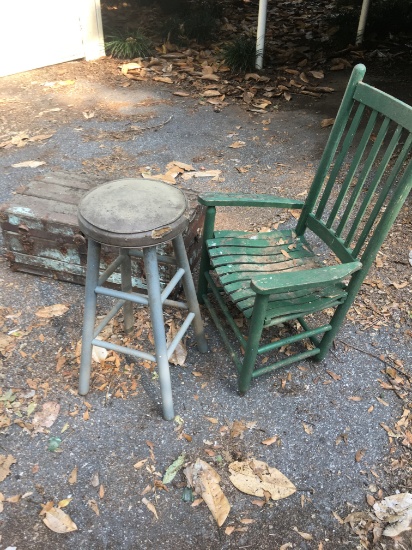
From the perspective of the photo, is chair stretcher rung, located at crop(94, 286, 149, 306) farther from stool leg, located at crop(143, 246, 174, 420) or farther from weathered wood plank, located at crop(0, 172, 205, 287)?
weathered wood plank, located at crop(0, 172, 205, 287)

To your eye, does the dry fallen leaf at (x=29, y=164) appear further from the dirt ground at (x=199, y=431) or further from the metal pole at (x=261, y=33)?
the metal pole at (x=261, y=33)

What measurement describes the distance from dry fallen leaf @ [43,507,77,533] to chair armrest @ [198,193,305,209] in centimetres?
157

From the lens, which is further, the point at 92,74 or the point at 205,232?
the point at 92,74

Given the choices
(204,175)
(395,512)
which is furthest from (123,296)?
(204,175)

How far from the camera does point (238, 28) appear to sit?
24.2ft

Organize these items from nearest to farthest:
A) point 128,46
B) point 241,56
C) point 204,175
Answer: point 204,175, point 241,56, point 128,46

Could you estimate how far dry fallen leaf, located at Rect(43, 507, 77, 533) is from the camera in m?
1.92

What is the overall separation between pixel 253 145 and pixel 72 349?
299 centimetres

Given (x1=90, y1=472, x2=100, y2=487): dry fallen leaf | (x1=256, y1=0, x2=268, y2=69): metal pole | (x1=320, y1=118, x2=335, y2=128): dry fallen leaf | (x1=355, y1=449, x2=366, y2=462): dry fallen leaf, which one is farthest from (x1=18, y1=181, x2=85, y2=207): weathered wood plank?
(x1=256, y1=0, x2=268, y2=69): metal pole

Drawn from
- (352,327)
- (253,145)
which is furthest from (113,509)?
(253,145)

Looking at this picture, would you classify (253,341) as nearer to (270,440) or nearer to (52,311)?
(270,440)

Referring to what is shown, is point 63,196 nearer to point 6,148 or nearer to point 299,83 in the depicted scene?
point 6,148

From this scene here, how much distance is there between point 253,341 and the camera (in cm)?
216

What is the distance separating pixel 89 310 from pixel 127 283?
34 cm
